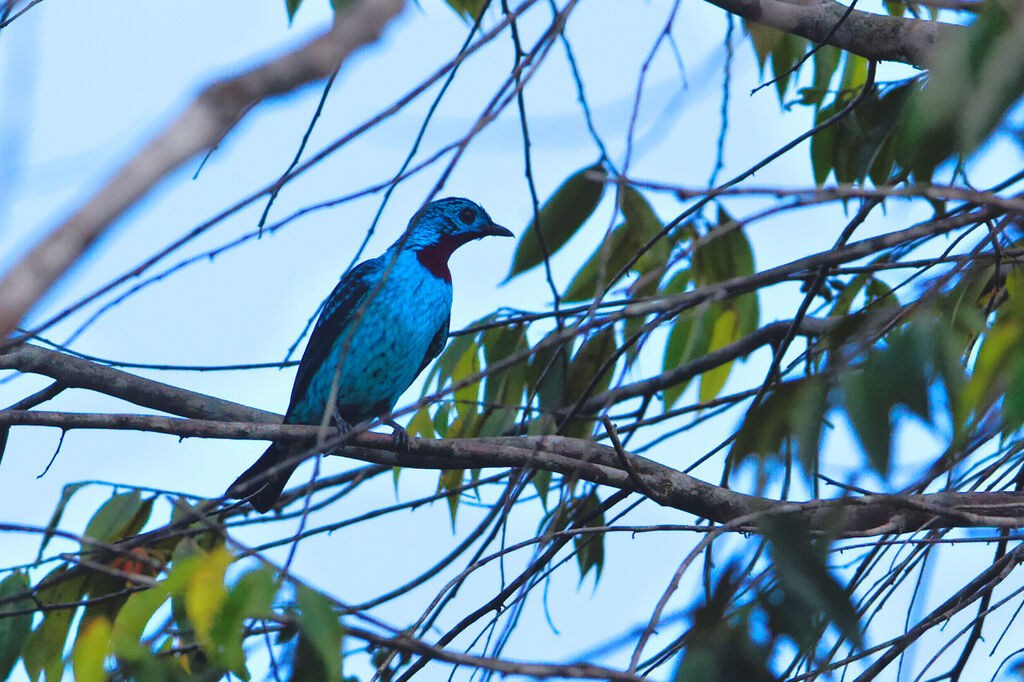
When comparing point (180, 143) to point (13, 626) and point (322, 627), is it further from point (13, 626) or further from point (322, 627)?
point (13, 626)

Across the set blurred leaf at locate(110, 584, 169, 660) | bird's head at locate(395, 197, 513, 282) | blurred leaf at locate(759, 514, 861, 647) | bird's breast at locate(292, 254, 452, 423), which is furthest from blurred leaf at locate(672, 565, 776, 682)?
bird's head at locate(395, 197, 513, 282)

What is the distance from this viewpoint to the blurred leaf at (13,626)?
10.5 ft

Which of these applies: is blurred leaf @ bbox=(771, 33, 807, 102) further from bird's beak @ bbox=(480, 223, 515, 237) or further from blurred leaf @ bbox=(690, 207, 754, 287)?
bird's beak @ bbox=(480, 223, 515, 237)

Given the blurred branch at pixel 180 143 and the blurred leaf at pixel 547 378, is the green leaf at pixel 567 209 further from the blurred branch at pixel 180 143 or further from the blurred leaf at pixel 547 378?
the blurred branch at pixel 180 143

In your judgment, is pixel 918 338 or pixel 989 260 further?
pixel 989 260

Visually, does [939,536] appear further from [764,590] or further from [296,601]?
[296,601]

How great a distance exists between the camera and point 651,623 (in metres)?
1.96

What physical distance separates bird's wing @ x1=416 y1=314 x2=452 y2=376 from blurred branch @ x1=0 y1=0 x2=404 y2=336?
4.68 metres

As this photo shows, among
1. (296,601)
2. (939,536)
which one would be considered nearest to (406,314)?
(939,536)

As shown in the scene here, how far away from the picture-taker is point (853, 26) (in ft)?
11.6

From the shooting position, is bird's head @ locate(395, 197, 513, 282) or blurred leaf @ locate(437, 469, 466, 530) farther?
bird's head @ locate(395, 197, 513, 282)

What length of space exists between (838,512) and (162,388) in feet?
8.40

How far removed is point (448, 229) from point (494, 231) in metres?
0.31

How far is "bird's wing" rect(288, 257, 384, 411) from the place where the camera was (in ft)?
→ 18.9
